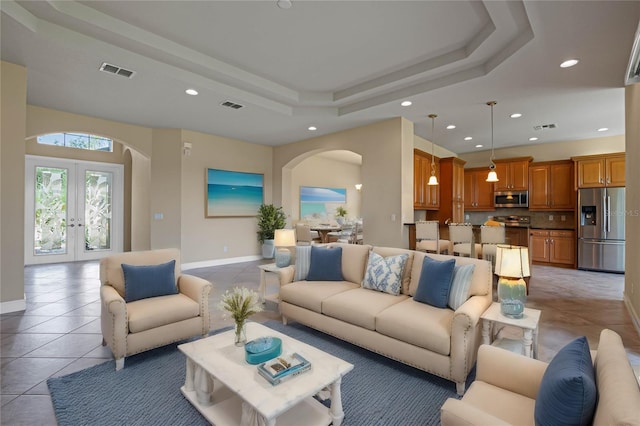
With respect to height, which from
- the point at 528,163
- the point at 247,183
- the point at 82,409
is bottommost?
the point at 82,409

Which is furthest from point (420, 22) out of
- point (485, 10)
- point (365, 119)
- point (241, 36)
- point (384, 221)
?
point (384, 221)

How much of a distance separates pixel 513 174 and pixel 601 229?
2188mm

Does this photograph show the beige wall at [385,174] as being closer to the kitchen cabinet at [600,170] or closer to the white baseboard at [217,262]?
the white baseboard at [217,262]

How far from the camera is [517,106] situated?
16.2 feet

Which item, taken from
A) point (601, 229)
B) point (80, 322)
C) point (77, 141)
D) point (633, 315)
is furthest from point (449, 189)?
point (77, 141)

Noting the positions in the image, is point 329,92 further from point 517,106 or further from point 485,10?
point 517,106

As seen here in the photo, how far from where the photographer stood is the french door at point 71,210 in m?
7.11

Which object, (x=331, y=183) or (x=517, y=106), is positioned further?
(x=331, y=183)

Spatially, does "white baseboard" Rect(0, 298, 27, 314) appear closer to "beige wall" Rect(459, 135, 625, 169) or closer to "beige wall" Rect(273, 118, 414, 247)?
"beige wall" Rect(273, 118, 414, 247)

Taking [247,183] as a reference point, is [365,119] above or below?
above

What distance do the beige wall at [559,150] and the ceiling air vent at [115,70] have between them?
856cm

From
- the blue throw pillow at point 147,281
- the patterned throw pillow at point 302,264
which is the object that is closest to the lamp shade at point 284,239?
the patterned throw pillow at point 302,264

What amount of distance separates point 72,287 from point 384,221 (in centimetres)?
552

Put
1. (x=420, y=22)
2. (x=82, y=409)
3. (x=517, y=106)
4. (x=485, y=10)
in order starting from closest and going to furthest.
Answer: (x=82, y=409)
(x=485, y=10)
(x=420, y=22)
(x=517, y=106)
